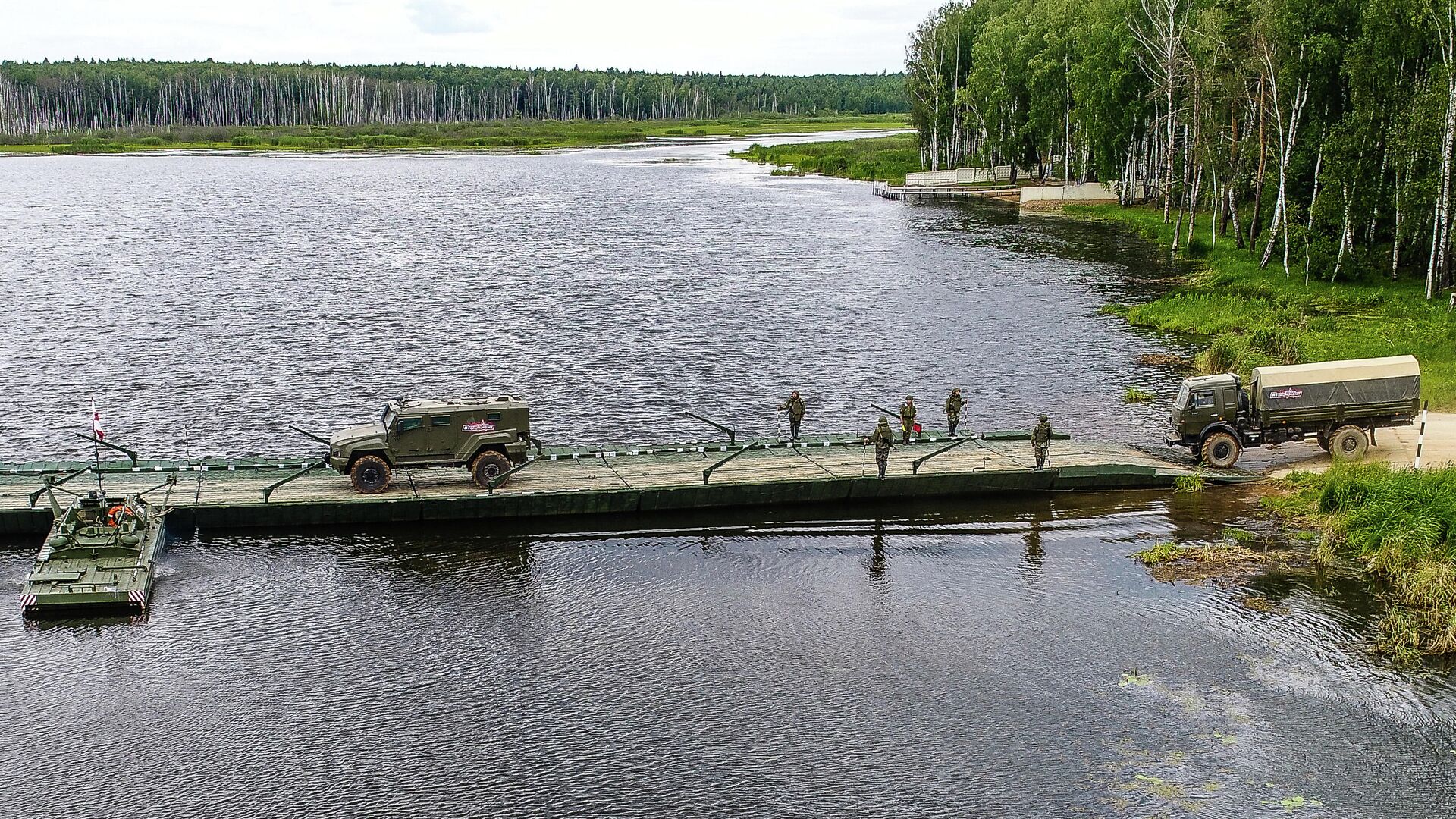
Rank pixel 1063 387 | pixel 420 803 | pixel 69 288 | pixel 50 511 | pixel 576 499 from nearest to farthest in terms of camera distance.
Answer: pixel 420 803 < pixel 50 511 < pixel 576 499 < pixel 1063 387 < pixel 69 288

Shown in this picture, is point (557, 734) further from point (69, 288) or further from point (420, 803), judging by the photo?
point (69, 288)

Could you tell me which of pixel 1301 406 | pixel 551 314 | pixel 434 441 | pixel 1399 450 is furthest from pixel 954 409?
pixel 551 314

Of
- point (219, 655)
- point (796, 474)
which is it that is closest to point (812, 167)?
point (796, 474)

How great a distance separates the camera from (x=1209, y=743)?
24500 mm

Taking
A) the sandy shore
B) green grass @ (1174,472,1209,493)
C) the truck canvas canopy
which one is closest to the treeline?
the sandy shore

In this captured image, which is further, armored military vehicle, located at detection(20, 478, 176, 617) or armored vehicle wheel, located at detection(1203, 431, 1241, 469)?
armored vehicle wheel, located at detection(1203, 431, 1241, 469)

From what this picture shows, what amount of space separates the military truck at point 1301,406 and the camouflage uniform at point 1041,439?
4535 mm

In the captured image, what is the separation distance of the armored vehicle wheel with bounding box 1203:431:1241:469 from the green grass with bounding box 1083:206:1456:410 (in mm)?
9509

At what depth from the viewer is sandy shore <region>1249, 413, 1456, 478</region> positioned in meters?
37.4

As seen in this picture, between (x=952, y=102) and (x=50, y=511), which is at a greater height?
(x=952, y=102)

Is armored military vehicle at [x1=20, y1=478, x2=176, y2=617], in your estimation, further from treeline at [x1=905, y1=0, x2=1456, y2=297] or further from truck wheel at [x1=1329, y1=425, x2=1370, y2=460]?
treeline at [x1=905, y1=0, x2=1456, y2=297]

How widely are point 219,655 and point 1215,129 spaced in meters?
71.0

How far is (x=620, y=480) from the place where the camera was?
37844 millimetres

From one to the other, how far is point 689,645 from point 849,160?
14881 centimetres
